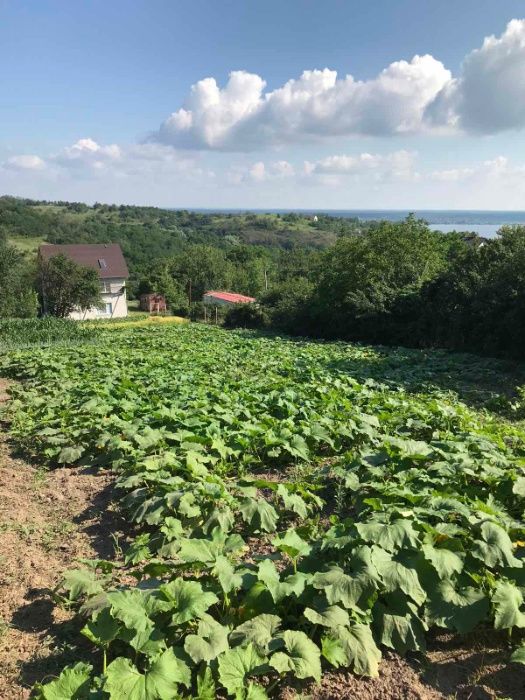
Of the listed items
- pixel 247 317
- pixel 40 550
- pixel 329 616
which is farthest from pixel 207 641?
pixel 247 317

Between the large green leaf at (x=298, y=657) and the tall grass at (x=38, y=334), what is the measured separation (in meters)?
22.5

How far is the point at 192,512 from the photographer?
4773mm

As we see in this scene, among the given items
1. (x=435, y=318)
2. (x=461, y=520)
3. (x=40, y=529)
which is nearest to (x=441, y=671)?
(x=461, y=520)

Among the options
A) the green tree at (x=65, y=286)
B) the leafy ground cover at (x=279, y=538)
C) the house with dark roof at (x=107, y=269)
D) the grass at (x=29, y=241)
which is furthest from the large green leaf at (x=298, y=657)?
the grass at (x=29, y=241)

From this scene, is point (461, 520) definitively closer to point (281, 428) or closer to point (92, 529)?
point (281, 428)

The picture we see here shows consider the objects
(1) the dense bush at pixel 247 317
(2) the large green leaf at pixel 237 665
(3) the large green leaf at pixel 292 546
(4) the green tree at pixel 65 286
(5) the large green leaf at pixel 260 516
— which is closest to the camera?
(2) the large green leaf at pixel 237 665

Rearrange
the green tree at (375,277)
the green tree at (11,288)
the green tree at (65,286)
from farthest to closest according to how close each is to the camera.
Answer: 1. the green tree at (65,286)
2. the green tree at (11,288)
3. the green tree at (375,277)

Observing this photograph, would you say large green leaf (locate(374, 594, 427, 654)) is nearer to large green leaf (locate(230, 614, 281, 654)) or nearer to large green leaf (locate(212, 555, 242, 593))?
large green leaf (locate(230, 614, 281, 654))

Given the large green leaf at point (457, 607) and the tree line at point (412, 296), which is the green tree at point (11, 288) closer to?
the tree line at point (412, 296)

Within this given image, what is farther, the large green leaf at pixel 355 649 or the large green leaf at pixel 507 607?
the large green leaf at pixel 507 607

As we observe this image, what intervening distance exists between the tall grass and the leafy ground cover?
17.2 m

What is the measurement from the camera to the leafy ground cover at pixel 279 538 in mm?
3084

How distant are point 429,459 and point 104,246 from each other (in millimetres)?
73376

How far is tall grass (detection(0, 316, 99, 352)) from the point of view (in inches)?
985
